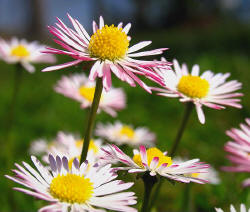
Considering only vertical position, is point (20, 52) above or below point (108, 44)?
above

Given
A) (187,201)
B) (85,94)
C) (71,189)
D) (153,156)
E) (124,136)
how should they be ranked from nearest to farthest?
(71,189), (153,156), (187,201), (85,94), (124,136)

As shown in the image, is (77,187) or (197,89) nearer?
(77,187)

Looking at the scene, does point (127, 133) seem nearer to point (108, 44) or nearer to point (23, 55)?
point (23, 55)

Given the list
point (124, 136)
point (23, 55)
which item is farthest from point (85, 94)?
point (23, 55)

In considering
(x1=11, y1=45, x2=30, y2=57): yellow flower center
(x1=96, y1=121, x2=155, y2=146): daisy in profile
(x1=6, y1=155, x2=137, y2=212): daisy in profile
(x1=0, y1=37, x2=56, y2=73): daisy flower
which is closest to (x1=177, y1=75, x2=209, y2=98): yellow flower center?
(x1=6, y1=155, x2=137, y2=212): daisy in profile

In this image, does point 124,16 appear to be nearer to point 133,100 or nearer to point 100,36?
point 133,100

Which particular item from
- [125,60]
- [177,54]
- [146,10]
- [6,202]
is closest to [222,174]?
[6,202]

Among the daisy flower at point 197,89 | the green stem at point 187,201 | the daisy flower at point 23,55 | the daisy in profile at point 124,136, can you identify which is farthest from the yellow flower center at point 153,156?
the daisy flower at point 23,55
